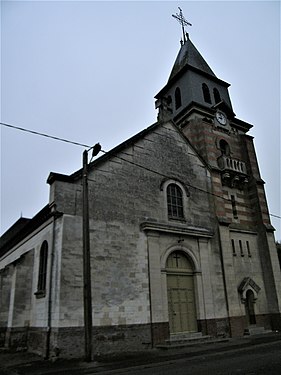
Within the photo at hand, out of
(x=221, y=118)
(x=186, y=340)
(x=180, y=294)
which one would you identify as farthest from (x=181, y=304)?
(x=221, y=118)

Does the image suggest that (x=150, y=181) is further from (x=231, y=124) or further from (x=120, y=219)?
(x=231, y=124)

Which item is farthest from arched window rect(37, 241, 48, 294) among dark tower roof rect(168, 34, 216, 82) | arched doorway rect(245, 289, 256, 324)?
dark tower roof rect(168, 34, 216, 82)

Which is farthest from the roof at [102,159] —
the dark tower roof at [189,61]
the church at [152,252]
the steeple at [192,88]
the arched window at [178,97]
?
the dark tower roof at [189,61]

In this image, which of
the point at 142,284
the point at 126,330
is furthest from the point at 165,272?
the point at 126,330

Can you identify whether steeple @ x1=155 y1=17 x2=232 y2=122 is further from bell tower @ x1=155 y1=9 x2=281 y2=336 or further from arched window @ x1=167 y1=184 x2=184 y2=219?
arched window @ x1=167 y1=184 x2=184 y2=219

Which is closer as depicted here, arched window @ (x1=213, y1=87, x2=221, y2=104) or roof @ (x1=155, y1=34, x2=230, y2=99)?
roof @ (x1=155, y1=34, x2=230, y2=99)

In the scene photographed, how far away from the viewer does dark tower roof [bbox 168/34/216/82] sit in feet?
78.1

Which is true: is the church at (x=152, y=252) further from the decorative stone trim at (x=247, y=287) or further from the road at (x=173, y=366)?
the road at (x=173, y=366)

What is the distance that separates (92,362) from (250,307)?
10.6 metres

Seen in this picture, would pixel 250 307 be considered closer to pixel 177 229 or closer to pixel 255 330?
pixel 255 330

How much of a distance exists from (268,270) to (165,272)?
726 cm

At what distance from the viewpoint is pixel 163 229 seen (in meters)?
14.5

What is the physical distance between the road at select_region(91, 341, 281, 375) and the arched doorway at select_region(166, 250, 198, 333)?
13.6ft

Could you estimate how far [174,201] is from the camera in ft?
52.9
